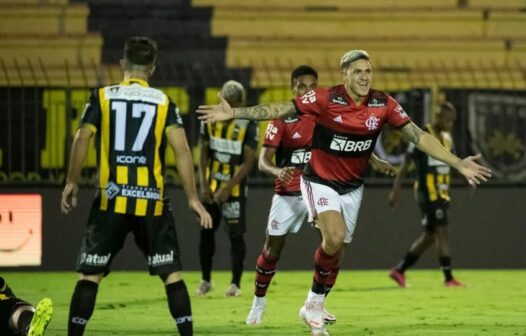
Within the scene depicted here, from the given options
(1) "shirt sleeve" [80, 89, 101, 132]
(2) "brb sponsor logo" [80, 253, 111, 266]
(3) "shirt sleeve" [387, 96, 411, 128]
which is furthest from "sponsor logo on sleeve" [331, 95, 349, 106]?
(2) "brb sponsor logo" [80, 253, 111, 266]

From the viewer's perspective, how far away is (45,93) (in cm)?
1661

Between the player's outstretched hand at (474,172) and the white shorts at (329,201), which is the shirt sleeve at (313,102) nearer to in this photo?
the white shorts at (329,201)

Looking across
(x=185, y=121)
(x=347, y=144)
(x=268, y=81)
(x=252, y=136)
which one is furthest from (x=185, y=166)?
(x=268, y=81)

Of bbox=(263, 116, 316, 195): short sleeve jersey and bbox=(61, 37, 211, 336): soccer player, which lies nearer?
bbox=(61, 37, 211, 336): soccer player

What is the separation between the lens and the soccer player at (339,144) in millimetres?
9062

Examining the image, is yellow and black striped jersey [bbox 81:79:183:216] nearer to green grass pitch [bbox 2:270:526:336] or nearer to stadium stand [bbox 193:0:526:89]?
green grass pitch [bbox 2:270:526:336]

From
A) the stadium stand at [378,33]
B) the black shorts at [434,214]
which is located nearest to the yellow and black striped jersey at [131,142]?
the black shorts at [434,214]

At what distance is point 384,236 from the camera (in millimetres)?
16703

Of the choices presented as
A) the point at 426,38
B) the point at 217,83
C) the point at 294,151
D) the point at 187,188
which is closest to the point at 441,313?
the point at 294,151

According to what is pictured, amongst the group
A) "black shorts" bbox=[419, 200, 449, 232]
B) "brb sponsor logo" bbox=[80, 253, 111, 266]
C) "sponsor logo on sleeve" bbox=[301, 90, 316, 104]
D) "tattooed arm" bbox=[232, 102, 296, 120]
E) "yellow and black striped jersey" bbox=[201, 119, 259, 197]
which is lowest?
"black shorts" bbox=[419, 200, 449, 232]

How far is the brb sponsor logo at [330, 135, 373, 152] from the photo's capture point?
9.20 meters

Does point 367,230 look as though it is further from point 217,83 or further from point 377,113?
point 377,113

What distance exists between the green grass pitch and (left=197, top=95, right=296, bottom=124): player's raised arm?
1712 millimetres

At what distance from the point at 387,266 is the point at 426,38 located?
5.38 m
